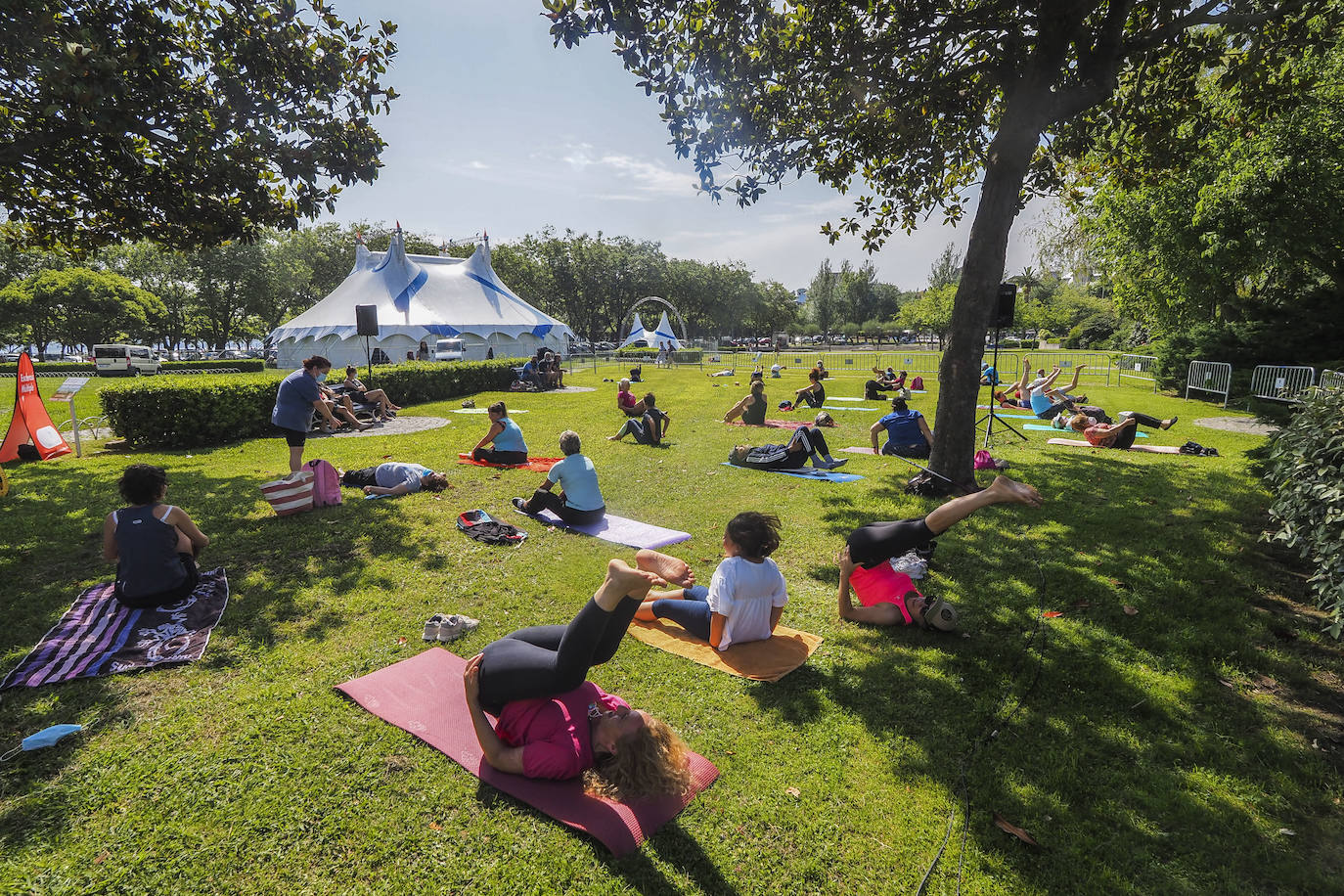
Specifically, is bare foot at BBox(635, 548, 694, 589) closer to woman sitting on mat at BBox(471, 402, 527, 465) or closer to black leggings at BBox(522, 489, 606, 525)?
black leggings at BBox(522, 489, 606, 525)

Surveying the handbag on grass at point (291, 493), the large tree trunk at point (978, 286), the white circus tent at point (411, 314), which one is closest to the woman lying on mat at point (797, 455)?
the large tree trunk at point (978, 286)

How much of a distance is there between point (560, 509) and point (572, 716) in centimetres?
415

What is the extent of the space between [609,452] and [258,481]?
5681mm

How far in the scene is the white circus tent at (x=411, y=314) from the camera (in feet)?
94.7

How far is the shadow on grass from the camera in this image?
2.63 m

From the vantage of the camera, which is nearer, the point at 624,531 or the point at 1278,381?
the point at 624,531

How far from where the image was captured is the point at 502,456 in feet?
31.7

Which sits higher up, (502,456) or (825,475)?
(502,456)

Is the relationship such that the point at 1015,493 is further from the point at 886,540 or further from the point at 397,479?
the point at 397,479

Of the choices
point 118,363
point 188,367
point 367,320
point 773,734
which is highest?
point 367,320

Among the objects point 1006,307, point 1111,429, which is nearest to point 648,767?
point 1006,307

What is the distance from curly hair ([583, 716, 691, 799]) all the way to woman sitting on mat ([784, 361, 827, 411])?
14.2m

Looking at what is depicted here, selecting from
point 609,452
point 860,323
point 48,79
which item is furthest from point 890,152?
point 860,323

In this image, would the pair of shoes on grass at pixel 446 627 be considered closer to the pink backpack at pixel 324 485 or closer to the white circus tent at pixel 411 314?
the pink backpack at pixel 324 485
